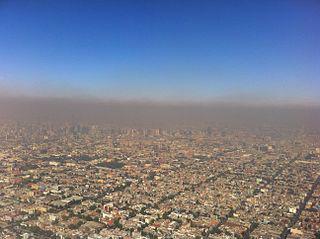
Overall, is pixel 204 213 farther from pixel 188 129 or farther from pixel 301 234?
pixel 188 129

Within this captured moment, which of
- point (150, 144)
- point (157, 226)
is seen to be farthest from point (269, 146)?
point (157, 226)

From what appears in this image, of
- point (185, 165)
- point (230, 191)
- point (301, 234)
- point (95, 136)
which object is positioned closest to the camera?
point (301, 234)

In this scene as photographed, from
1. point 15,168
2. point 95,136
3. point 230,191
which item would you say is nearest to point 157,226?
point 230,191

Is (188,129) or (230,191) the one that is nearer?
(230,191)

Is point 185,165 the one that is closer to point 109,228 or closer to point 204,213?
point 204,213

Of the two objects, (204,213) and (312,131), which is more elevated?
(312,131)

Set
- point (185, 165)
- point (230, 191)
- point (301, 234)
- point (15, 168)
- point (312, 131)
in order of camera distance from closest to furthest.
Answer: point (301, 234), point (230, 191), point (15, 168), point (185, 165), point (312, 131)
